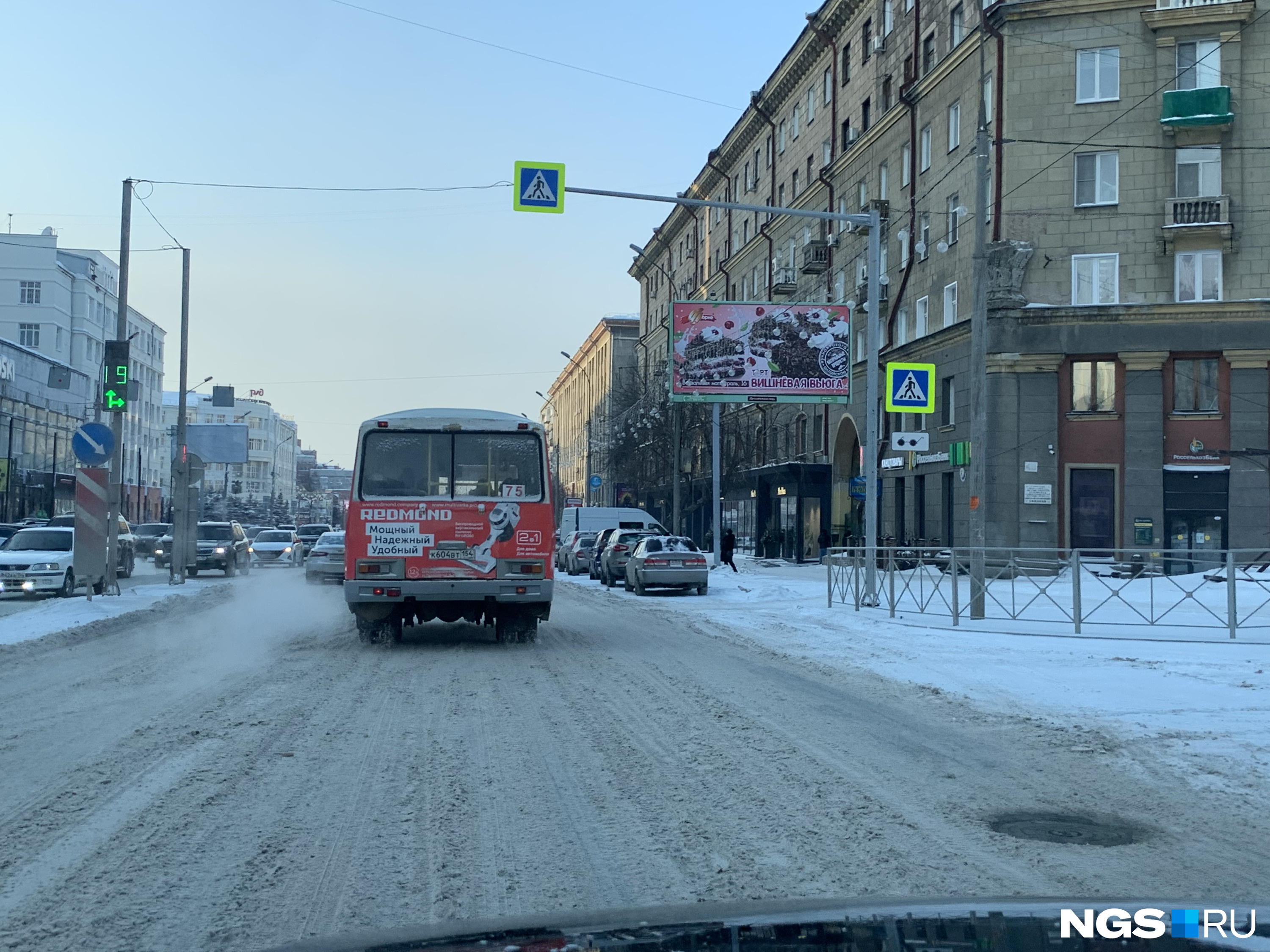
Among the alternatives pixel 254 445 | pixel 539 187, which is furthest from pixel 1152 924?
pixel 254 445

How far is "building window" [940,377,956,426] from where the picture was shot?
37188 mm

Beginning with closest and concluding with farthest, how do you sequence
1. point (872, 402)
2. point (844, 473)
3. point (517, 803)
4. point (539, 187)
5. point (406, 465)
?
1. point (517, 803)
2. point (406, 465)
3. point (539, 187)
4. point (872, 402)
5. point (844, 473)

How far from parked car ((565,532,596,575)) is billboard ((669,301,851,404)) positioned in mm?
11238

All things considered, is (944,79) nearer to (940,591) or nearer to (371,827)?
(940,591)

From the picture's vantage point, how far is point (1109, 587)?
16828 millimetres

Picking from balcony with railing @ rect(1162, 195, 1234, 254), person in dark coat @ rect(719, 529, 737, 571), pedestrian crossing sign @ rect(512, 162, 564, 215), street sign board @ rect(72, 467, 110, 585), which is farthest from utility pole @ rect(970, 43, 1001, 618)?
person in dark coat @ rect(719, 529, 737, 571)

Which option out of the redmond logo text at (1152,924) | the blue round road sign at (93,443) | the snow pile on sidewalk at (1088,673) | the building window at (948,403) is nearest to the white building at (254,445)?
the building window at (948,403)

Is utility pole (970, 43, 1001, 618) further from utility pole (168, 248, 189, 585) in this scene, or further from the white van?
the white van

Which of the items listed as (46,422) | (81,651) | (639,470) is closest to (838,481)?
(639,470)

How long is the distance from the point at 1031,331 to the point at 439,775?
99.8 feet

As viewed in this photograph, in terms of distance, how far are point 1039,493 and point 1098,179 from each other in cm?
903

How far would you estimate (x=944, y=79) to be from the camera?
38469 millimetres

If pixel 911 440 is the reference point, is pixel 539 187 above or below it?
above

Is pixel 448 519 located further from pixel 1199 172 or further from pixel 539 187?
pixel 1199 172
